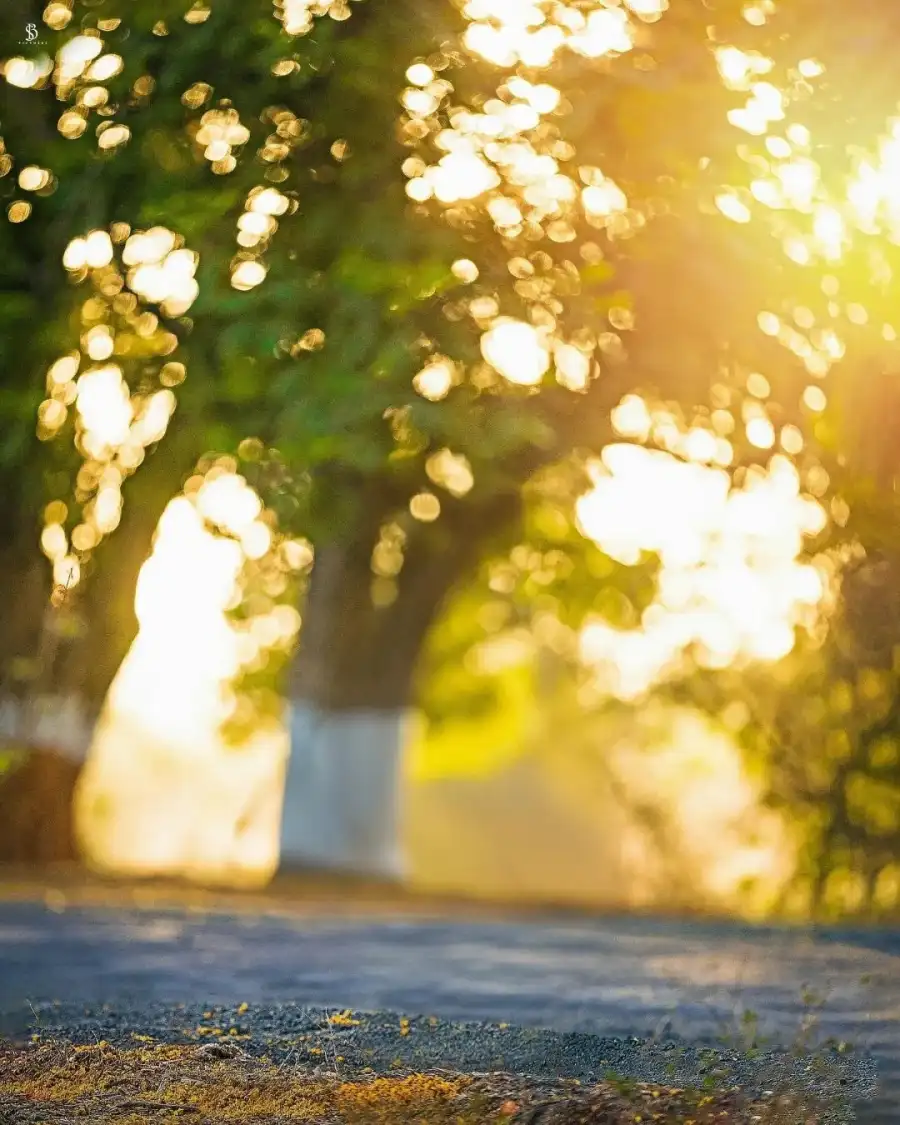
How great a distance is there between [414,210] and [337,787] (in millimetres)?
9237

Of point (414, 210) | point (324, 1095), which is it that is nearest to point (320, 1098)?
point (324, 1095)

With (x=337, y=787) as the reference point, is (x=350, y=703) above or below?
above

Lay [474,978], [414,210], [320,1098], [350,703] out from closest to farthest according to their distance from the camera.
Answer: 1. [320,1098]
2. [414,210]
3. [474,978]
4. [350,703]

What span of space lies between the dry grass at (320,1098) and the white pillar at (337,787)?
35.3 ft

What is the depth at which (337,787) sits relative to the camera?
54.4 feet

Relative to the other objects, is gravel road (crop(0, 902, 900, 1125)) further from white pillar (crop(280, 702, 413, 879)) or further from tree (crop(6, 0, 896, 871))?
white pillar (crop(280, 702, 413, 879))

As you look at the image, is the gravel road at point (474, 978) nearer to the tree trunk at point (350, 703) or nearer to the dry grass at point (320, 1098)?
the dry grass at point (320, 1098)

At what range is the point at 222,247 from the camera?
8062 millimetres

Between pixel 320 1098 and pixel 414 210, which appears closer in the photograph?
pixel 320 1098

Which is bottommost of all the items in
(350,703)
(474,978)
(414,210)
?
(474,978)

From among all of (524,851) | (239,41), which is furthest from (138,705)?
(239,41)

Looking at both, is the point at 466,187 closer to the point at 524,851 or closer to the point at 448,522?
the point at 448,522

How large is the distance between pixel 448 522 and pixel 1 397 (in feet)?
26.5

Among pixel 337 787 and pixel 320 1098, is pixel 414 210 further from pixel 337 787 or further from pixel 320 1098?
pixel 337 787
